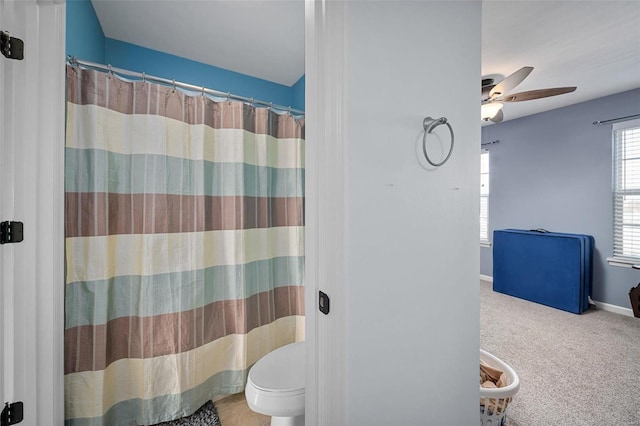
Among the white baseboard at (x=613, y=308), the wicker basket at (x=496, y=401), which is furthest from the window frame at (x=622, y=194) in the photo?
the wicker basket at (x=496, y=401)

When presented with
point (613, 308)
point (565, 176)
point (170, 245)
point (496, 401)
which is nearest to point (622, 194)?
point (565, 176)

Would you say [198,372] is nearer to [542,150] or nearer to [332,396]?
[332,396]

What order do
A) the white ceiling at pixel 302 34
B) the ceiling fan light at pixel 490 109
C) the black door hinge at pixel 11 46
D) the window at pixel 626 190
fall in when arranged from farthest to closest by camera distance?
the window at pixel 626 190, the ceiling fan light at pixel 490 109, the white ceiling at pixel 302 34, the black door hinge at pixel 11 46

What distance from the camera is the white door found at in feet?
A: 3.07

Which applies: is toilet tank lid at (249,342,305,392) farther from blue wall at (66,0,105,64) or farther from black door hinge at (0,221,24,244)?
blue wall at (66,0,105,64)

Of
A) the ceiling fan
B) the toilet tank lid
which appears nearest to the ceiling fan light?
the ceiling fan

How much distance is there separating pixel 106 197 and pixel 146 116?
467mm

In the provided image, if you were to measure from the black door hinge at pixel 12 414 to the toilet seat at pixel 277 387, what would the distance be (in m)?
0.81

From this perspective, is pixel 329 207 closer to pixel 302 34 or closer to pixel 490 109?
pixel 302 34

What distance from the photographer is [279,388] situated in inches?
45.9

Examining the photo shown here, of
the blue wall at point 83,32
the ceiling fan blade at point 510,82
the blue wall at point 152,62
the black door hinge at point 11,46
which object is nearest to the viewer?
the black door hinge at point 11,46

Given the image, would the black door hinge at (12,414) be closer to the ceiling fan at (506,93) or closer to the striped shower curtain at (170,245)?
the striped shower curtain at (170,245)

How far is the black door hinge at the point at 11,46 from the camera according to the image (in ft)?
2.95

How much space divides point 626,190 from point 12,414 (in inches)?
197
